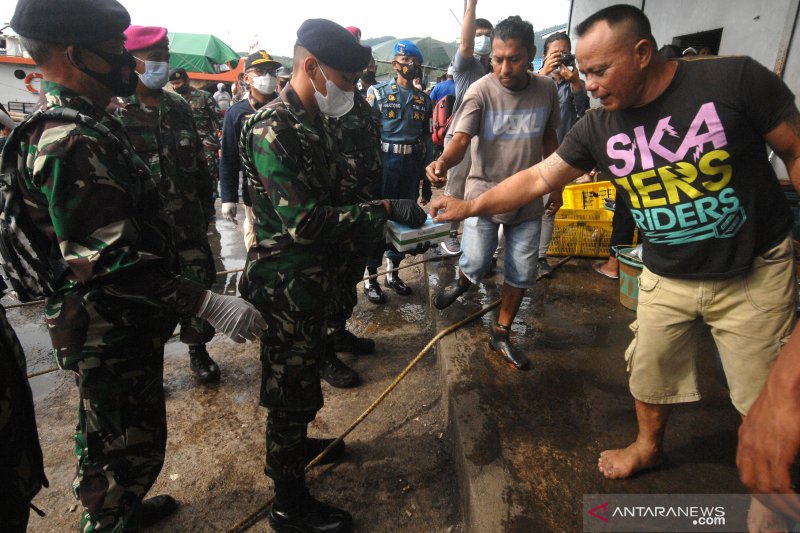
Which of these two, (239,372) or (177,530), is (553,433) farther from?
(239,372)

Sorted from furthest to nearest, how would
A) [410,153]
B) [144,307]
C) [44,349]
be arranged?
[410,153]
[44,349]
[144,307]

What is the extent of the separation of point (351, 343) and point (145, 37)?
108 inches

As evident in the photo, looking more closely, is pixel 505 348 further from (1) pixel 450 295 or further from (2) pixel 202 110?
(2) pixel 202 110

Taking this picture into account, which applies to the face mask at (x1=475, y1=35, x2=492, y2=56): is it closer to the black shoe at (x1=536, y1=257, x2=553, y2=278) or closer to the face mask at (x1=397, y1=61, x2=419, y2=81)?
the face mask at (x1=397, y1=61, x2=419, y2=81)

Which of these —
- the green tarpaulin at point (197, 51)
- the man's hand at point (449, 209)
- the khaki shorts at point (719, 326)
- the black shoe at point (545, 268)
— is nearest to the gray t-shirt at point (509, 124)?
the man's hand at point (449, 209)

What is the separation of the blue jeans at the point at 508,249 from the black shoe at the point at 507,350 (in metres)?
0.38

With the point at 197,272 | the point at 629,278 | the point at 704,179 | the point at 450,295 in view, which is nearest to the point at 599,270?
the point at 629,278

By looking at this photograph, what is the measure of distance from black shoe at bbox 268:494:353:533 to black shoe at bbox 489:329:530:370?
1.51m

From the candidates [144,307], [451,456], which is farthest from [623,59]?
[451,456]

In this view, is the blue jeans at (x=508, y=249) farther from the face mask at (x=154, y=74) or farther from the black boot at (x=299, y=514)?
the face mask at (x=154, y=74)

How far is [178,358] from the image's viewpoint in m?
3.85

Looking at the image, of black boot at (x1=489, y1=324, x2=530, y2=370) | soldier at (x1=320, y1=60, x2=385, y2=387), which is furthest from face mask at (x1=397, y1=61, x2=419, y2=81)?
black boot at (x1=489, y1=324, x2=530, y2=370)

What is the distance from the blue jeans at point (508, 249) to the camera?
3223mm

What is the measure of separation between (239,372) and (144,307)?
6.84ft
